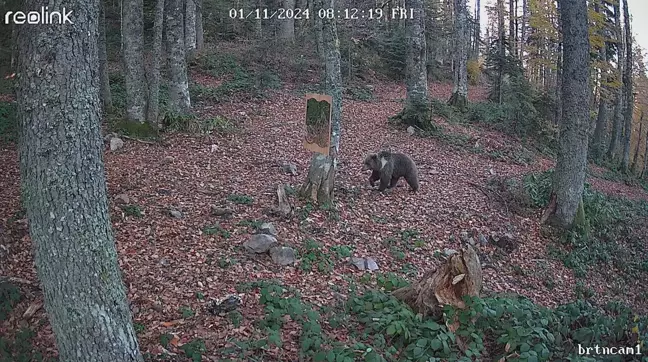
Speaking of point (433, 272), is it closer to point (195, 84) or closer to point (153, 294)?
point (153, 294)

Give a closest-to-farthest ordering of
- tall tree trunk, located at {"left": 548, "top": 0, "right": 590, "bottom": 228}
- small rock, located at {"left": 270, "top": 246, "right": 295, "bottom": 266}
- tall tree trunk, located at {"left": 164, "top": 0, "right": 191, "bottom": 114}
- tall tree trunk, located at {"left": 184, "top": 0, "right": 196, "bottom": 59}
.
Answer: small rock, located at {"left": 270, "top": 246, "right": 295, "bottom": 266}, tall tree trunk, located at {"left": 548, "top": 0, "right": 590, "bottom": 228}, tall tree trunk, located at {"left": 164, "top": 0, "right": 191, "bottom": 114}, tall tree trunk, located at {"left": 184, "top": 0, "right": 196, "bottom": 59}

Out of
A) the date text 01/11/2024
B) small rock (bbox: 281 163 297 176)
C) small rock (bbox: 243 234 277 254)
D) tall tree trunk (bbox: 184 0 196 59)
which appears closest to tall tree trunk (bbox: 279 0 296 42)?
the date text 01/11/2024

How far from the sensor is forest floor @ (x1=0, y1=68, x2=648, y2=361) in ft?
18.1

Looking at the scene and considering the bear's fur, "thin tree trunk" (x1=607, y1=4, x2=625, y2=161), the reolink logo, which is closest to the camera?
the reolink logo

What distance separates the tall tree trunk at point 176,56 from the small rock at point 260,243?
6493mm

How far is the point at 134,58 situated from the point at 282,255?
272 inches

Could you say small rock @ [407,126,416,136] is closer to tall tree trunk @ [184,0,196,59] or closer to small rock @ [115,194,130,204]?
tall tree trunk @ [184,0,196,59]

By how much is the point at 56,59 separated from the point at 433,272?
440 cm

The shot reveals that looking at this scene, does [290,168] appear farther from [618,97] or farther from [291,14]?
[618,97]

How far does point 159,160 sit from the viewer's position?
10031mm

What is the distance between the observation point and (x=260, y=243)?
692 centimetres

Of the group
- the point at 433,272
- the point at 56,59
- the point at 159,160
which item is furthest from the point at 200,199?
the point at 56,59

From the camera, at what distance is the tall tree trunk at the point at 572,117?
9.83 m

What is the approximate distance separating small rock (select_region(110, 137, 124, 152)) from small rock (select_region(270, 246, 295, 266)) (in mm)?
5361
